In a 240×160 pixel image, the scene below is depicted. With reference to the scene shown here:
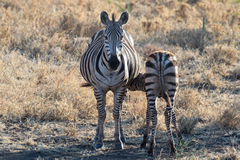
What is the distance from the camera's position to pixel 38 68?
8.31 m

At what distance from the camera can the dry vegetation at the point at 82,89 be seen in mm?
5559

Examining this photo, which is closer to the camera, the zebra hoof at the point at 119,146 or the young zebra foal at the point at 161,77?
the young zebra foal at the point at 161,77

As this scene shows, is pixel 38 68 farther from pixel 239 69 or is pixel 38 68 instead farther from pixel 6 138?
pixel 239 69

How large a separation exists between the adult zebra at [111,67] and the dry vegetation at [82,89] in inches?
27.5

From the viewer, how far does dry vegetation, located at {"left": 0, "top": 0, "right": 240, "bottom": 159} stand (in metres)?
5.56

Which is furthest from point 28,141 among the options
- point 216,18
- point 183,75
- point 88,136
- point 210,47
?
point 216,18

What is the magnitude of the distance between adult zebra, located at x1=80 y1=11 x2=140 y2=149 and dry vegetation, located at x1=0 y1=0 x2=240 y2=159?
0.70 metres

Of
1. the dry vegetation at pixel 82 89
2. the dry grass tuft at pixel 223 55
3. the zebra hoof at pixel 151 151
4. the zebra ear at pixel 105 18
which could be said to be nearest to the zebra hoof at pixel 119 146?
the dry vegetation at pixel 82 89

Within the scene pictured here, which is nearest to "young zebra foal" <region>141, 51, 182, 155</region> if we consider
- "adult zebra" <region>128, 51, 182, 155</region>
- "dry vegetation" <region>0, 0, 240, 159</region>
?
"adult zebra" <region>128, 51, 182, 155</region>

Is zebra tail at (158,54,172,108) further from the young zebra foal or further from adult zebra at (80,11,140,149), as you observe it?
adult zebra at (80,11,140,149)

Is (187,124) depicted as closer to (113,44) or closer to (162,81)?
(162,81)

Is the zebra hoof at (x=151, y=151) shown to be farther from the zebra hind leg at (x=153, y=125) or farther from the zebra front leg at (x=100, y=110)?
the zebra front leg at (x=100, y=110)

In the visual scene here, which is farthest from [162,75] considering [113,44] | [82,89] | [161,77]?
[82,89]

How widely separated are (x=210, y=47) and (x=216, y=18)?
15.4 feet
